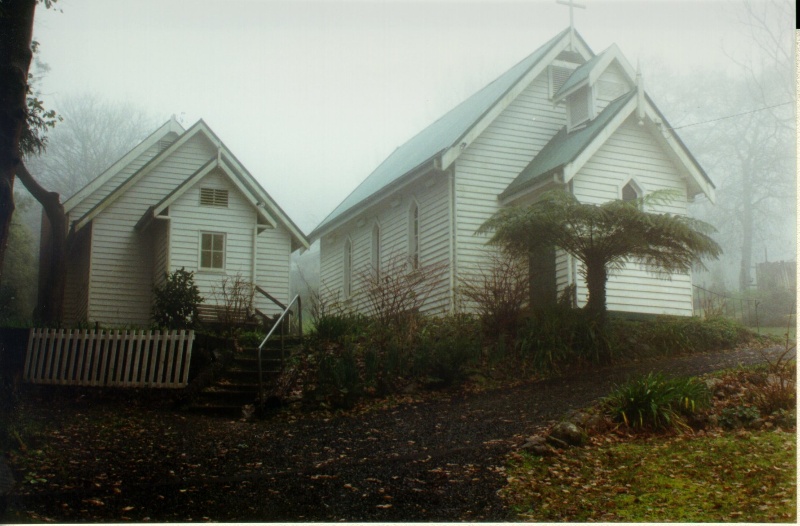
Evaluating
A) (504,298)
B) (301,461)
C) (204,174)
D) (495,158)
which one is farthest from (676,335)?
(204,174)

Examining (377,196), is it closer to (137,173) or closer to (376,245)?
(376,245)

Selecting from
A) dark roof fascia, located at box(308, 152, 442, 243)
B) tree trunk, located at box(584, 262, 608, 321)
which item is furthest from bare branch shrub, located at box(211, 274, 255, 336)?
tree trunk, located at box(584, 262, 608, 321)

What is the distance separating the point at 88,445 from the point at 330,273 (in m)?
13.5

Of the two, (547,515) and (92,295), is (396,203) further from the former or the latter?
(547,515)

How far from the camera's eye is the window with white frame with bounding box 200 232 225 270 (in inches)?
567

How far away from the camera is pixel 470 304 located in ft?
43.2

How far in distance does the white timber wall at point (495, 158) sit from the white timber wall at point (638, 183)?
65.0 inches

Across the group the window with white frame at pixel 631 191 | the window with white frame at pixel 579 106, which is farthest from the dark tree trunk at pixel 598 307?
the window with white frame at pixel 579 106

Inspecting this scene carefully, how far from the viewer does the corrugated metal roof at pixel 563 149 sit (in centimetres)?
1291

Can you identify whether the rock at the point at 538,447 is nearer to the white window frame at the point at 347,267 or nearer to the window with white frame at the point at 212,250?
the window with white frame at the point at 212,250

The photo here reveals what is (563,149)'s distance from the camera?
1373 centimetres

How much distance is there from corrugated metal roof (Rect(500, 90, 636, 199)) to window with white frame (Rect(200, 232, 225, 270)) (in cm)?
547

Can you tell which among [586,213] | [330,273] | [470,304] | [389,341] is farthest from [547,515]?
[330,273]

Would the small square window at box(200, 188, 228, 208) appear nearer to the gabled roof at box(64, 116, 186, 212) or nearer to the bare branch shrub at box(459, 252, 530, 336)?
the gabled roof at box(64, 116, 186, 212)
